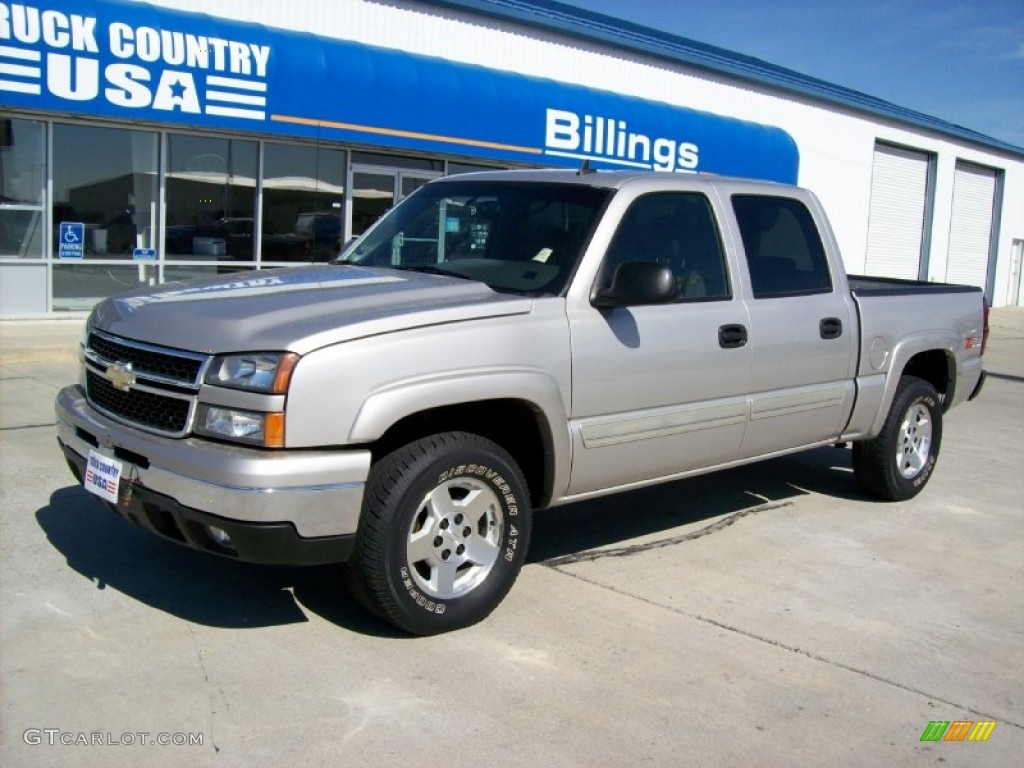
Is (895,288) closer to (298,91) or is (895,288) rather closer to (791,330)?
(791,330)

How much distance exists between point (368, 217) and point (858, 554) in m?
12.2

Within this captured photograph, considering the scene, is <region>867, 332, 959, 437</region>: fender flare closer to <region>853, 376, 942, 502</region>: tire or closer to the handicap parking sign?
<region>853, 376, 942, 502</region>: tire

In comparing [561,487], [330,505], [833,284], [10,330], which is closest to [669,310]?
[561,487]

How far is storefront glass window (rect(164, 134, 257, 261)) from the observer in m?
14.2

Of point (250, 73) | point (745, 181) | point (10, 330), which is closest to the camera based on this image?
point (745, 181)

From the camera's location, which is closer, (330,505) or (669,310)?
(330,505)

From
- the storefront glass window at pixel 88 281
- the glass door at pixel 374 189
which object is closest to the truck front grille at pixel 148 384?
the storefront glass window at pixel 88 281

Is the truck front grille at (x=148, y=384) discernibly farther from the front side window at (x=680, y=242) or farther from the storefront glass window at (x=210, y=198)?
the storefront glass window at (x=210, y=198)

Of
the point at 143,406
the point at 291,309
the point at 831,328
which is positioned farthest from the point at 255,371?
the point at 831,328

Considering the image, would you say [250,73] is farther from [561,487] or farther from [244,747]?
[244,747]

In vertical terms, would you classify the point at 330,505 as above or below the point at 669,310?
below

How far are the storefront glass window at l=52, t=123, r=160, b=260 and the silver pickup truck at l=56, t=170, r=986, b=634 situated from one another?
9.10m

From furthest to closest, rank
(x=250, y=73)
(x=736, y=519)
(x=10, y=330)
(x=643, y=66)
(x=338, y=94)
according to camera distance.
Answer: (x=643, y=66), (x=338, y=94), (x=250, y=73), (x=10, y=330), (x=736, y=519)

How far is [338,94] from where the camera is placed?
46.1 feet
